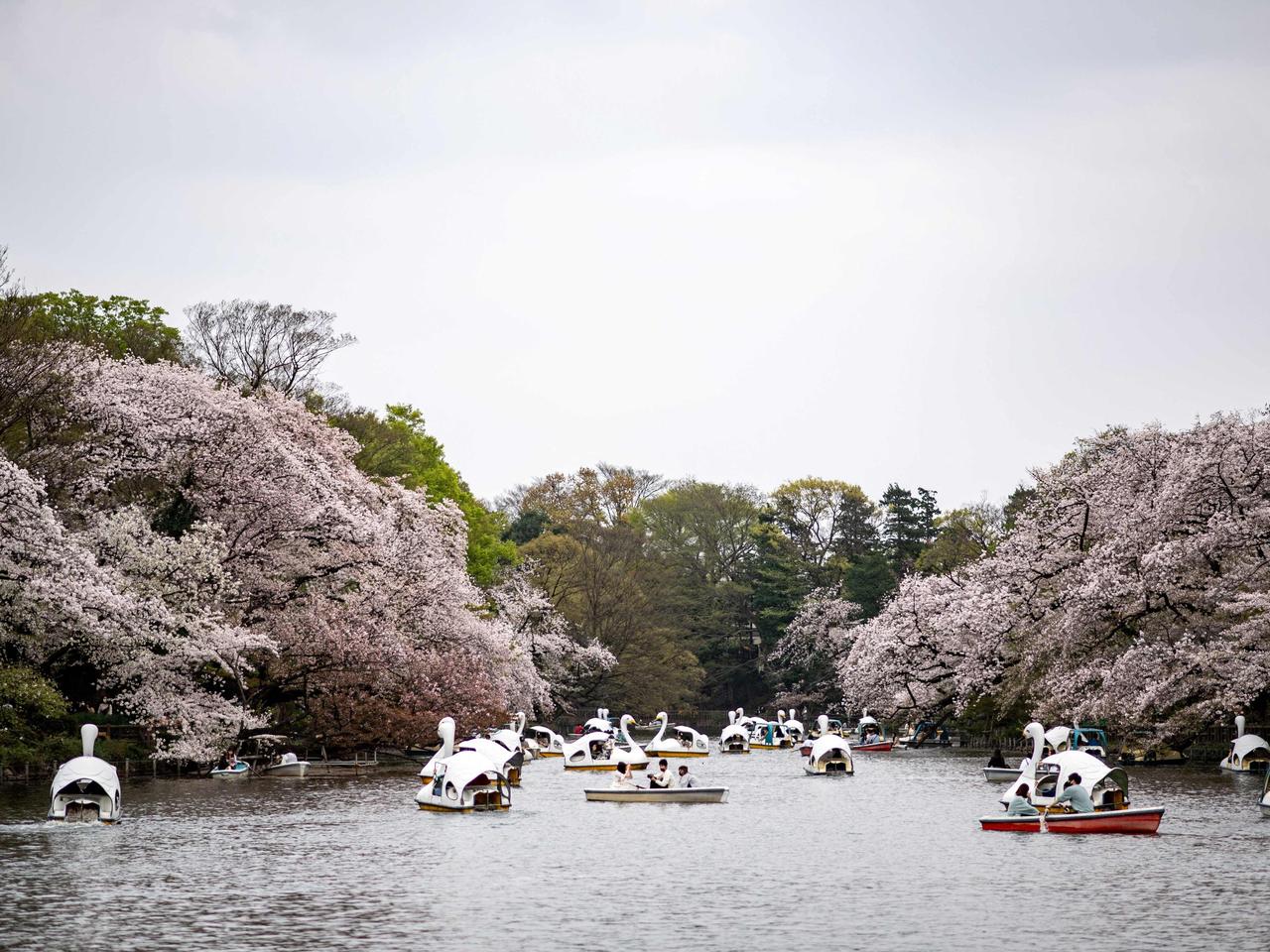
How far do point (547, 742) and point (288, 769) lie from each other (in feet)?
102

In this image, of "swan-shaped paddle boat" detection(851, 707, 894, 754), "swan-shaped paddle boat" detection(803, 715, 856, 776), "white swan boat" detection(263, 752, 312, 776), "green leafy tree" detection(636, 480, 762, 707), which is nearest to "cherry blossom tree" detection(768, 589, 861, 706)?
"green leafy tree" detection(636, 480, 762, 707)

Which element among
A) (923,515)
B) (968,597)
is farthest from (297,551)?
(923,515)

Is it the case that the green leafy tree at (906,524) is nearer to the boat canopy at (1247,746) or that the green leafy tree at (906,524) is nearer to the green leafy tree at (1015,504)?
the green leafy tree at (1015,504)

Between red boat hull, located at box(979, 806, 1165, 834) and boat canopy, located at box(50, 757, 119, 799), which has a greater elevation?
boat canopy, located at box(50, 757, 119, 799)

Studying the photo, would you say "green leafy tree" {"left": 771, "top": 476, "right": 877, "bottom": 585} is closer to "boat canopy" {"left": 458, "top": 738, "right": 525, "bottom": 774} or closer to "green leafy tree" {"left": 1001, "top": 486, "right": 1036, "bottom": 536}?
"green leafy tree" {"left": 1001, "top": 486, "right": 1036, "bottom": 536}

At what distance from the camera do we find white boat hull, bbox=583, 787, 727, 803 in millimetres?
44781

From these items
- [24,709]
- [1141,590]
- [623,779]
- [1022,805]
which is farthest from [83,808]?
[1141,590]

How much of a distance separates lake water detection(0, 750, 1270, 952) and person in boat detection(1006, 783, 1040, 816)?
1.04 metres

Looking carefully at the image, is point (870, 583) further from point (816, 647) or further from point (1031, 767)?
point (1031, 767)

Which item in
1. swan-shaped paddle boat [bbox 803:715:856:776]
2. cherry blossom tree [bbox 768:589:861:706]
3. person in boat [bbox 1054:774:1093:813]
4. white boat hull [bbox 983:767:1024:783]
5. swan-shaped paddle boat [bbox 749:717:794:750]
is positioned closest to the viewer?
person in boat [bbox 1054:774:1093:813]

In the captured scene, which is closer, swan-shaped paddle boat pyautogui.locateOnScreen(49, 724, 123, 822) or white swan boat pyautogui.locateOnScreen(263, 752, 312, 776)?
→ swan-shaped paddle boat pyautogui.locateOnScreen(49, 724, 123, 822)

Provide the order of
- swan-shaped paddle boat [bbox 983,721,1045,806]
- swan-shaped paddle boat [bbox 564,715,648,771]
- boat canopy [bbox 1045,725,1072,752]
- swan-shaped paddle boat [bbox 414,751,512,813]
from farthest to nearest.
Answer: swan-shaped paddle boat [bbox 564,715,648,771] < boat canopy [bbox 1045,725,1072,752] < swan-shaped paddle boat [bbox 414,751,512,813] < swan-shaped paddle boat [bbox 983,721,1045,806]

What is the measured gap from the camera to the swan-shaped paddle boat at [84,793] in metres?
34.8

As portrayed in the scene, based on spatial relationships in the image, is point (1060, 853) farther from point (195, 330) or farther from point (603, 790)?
point (195, 330)
